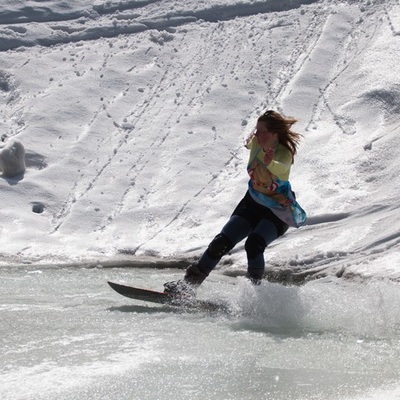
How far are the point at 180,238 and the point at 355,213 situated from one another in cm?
191

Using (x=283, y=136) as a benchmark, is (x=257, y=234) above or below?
below

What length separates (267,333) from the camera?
5.34 metres

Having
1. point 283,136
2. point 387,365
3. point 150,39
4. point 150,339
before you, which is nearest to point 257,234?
point 283,136

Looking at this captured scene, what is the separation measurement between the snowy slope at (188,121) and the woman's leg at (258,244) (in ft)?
4.58

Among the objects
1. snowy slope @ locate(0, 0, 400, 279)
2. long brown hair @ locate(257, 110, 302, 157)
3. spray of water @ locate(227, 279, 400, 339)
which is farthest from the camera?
snowy slope @ locate(0, 0, 400, 279)

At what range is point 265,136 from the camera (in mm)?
6168

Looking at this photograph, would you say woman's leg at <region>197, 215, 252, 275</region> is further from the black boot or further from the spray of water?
the spray of water

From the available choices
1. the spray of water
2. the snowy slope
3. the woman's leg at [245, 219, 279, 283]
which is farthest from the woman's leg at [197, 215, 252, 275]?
the snowy slope

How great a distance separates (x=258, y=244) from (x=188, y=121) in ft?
17.7

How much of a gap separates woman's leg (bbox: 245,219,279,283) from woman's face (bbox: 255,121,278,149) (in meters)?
0.60

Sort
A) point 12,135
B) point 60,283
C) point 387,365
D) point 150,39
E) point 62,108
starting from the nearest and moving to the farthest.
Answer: point 387,365 < point 60,283 < point 12,135 < point 62,108 < point 150,39

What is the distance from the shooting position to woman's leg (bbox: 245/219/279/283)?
20.4 ft

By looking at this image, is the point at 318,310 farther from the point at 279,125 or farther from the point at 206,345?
the point at 279,125

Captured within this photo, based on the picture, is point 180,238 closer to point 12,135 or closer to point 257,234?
point 257,234
